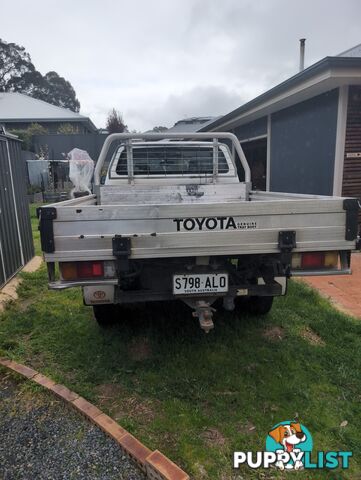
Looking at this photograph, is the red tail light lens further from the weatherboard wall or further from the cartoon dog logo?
the weatherboard wall

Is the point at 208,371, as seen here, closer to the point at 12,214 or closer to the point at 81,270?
the point at 81,270

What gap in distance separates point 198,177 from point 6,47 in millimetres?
53163

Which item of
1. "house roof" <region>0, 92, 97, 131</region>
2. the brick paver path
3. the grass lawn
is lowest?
the brick paver path

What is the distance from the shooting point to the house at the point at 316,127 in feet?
20.7

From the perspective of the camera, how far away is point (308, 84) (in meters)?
6.57

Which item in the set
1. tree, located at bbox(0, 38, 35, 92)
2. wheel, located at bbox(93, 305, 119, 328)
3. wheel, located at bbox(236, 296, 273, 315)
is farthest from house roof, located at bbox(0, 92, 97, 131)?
wheel, located at bbox(236, 296, 273, 315)

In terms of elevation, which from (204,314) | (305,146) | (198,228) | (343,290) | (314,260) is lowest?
(343,290)

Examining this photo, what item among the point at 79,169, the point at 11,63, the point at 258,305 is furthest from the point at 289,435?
the point at 11,63

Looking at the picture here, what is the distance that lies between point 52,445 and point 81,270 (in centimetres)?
112

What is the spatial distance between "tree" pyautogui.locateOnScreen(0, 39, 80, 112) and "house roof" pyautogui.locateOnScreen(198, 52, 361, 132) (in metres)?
47.1

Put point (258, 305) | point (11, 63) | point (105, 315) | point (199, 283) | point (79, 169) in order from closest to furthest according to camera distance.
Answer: point (199, 283) → point (105, 315) → point (258, 305) → point (79, 169) → point (11, 63)

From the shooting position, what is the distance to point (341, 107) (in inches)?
257

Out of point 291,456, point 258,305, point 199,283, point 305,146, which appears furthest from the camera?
point 305,146

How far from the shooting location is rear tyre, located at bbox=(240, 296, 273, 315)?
12.3 ft
